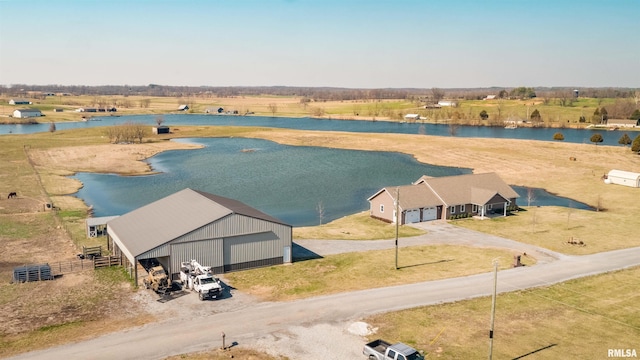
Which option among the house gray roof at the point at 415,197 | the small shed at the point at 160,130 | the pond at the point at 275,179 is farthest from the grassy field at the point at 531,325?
the small shed at the point at 160,130

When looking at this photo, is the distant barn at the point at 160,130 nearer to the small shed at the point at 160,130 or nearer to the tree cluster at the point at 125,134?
the small shed at the point at 160,130

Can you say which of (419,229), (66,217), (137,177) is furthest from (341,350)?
(137,177)

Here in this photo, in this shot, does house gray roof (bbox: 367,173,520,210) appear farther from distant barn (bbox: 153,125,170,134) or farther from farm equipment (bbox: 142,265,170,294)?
distant barn (bbox: 153,125,170,134)

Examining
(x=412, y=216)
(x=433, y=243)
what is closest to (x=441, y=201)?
(x=412, y=216)

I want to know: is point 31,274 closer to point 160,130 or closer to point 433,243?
point 433,243

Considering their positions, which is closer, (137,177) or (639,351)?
(639,351)

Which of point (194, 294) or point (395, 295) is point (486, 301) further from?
point (194, 294)
